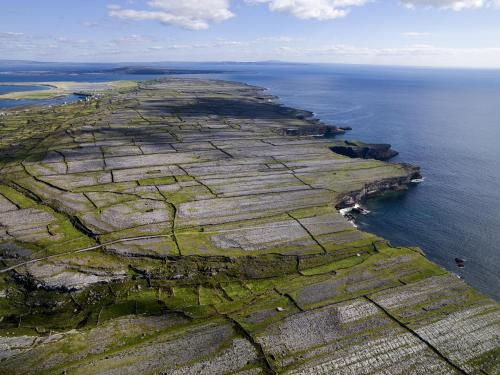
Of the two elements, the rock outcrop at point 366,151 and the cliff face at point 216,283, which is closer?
the cliff face at point 216,283

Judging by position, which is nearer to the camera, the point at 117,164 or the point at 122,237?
the point at 122,237

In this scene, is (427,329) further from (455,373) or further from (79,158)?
(79,158)

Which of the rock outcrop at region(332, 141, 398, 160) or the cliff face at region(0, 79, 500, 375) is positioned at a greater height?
the cliff face at region(0, 79, 500, 375)

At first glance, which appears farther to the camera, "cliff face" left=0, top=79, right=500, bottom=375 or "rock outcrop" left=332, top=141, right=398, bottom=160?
"rock outcrop" left=332, top=141, right=398, bottom=160

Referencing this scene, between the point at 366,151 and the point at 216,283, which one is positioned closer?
the point at 216,283

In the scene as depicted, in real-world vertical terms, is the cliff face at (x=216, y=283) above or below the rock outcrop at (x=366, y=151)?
above

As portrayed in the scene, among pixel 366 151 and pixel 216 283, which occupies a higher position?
pixel 216 283

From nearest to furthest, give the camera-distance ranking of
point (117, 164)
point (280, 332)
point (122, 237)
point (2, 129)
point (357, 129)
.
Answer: point (280, 332)
point (122, 237)
point (117, 164)
point (2, 129)
point (357, 129)

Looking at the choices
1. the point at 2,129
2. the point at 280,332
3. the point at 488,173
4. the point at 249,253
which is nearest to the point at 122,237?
the point at 249,253
